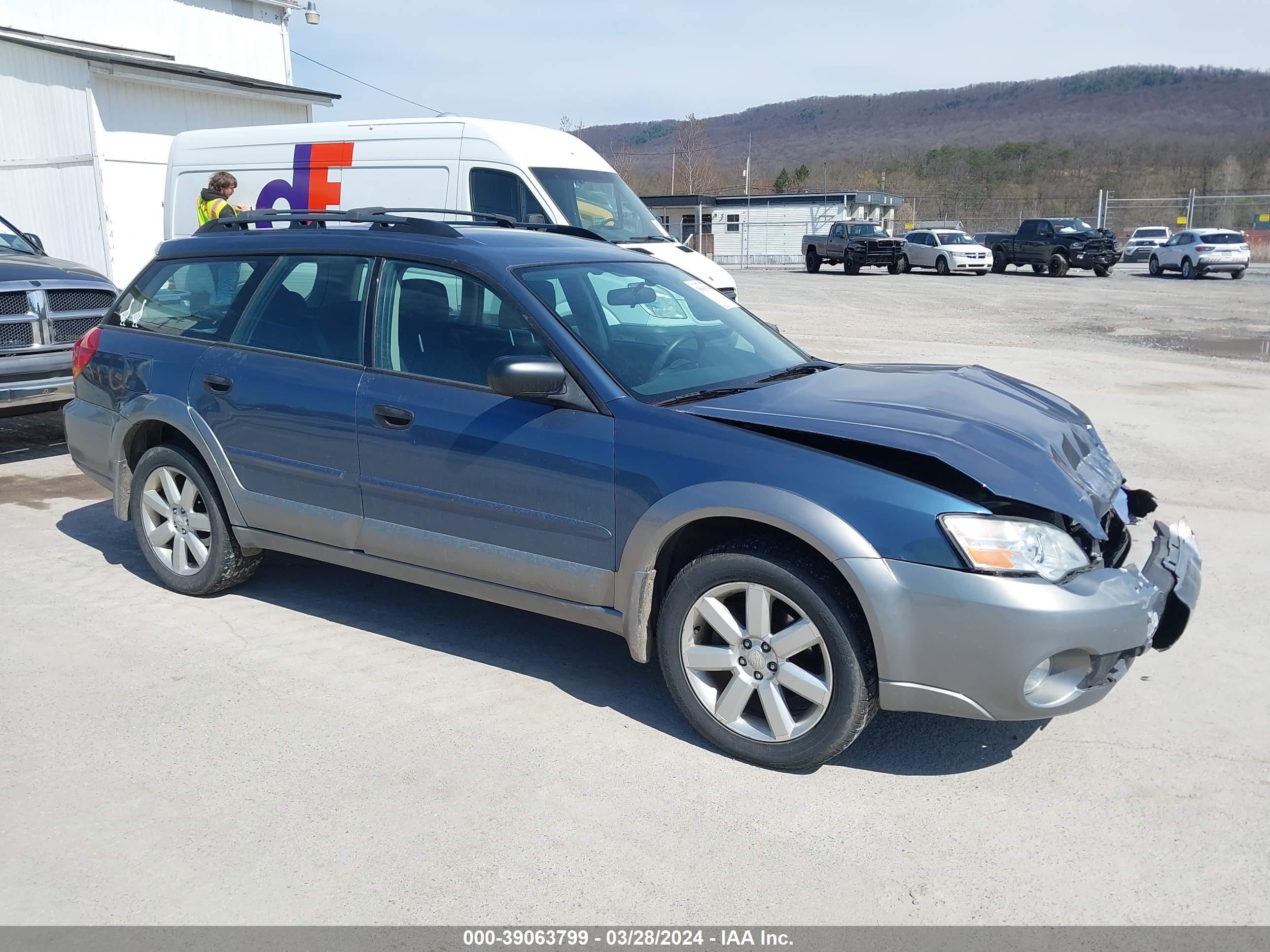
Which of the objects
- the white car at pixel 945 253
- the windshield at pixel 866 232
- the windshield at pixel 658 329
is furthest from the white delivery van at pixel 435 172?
the windshield at pixel 866 232

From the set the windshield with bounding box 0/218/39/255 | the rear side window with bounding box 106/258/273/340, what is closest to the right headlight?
the rear side window with bounding box 106/258/273/340

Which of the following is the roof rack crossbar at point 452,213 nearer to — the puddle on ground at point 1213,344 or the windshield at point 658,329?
the windshield at point 658,329

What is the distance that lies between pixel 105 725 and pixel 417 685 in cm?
112

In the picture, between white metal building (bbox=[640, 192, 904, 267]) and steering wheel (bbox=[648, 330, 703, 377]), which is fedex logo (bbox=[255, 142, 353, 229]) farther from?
white metal building (bbox=[640, 192, 904, 267])

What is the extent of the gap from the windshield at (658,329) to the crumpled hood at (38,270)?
5.82 metres

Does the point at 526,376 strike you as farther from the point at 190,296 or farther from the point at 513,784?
the point at 190,296

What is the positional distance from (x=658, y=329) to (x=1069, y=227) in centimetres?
3290

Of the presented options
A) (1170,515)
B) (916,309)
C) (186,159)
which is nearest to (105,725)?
(1170,515)

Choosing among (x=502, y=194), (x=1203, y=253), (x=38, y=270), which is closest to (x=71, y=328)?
(x=38, y=270)

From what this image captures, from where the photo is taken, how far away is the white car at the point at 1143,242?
43.5 metres

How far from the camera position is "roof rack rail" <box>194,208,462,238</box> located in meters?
4.61

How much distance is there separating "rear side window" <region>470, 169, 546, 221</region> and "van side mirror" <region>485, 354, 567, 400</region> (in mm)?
7392
